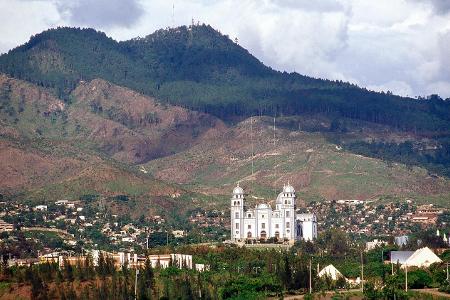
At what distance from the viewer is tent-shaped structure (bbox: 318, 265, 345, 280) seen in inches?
4898

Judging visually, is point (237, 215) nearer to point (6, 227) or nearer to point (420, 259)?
point (6, 227)

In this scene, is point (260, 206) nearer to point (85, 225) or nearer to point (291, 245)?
point (291, 245)

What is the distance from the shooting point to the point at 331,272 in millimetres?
126500

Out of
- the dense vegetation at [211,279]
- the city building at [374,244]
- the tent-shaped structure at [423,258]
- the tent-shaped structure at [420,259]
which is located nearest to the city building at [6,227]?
the city building at [374,244]

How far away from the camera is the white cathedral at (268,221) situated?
15975 centimetres

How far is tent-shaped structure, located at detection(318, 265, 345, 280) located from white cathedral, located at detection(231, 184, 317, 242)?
31130mm

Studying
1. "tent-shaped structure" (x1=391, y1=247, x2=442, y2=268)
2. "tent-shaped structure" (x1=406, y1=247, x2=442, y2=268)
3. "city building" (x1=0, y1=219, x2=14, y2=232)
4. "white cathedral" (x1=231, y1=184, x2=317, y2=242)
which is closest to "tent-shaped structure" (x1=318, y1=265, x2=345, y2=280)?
"tent-shaped structure" (x1=391, y1=247, x2=442, y2=268)

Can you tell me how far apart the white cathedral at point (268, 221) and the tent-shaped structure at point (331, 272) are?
3113cm

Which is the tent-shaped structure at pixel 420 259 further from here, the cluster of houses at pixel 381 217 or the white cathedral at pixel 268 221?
the cluster of houses at pixel 381 217

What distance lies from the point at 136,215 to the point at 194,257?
59.7 m

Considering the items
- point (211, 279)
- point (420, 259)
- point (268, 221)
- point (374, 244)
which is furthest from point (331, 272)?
point (268, 221)

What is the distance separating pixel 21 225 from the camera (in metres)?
177

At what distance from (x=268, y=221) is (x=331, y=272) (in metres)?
34.7

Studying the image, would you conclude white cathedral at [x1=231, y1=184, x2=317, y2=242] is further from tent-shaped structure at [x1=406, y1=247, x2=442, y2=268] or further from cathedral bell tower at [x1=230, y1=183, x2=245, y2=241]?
tent-shaped structure at [x1=406, y1=247, x2=442, y2=268]
